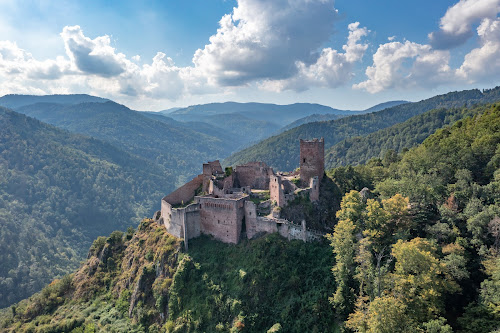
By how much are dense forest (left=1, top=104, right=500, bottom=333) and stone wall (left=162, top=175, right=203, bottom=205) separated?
6.32 meters

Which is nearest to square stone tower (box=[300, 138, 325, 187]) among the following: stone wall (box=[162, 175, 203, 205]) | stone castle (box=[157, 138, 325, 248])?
→ stone castle (box=[157, 138, 325, 248])

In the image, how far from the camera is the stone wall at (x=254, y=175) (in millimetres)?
62656

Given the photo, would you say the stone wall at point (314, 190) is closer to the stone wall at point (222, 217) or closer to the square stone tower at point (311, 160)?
the square stone tower at point (311, 160)

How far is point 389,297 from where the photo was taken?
31484mm

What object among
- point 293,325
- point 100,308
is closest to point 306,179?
point 293,325

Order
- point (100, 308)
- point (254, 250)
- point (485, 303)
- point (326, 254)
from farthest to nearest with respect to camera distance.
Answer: point (100, 308) < point (254, 250) < point (326, 254) < point (485, 303)

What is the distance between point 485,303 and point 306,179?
32277 millimetres

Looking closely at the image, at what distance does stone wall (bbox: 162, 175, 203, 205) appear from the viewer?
6531cm

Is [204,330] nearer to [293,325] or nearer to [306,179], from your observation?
[293,325]

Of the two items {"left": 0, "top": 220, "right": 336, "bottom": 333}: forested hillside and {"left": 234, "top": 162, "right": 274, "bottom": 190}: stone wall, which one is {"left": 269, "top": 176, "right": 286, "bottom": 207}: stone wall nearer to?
{"left": 0, "top": 220, "right": 336, "bottom": 333}: forested hillside

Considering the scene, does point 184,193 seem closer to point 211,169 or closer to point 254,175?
point 211,169

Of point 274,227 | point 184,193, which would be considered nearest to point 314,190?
point 274,227

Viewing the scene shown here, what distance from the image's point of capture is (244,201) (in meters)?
53.4

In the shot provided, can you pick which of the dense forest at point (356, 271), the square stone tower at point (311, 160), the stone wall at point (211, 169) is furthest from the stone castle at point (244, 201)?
the dense forest at point (356, 271)
